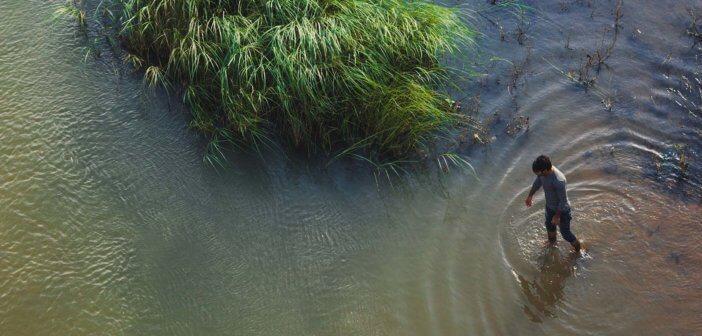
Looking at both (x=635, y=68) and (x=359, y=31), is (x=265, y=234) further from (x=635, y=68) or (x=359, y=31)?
(x=635, y=68)

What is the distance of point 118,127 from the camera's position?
732 centimetres

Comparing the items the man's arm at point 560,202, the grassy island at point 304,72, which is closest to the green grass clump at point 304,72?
the grassy island at point 304,72

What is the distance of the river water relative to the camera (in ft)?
19.5

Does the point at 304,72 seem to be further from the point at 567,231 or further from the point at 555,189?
the point at 567,231

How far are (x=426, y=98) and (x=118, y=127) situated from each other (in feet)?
11.2

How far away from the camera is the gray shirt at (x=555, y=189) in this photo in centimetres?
593

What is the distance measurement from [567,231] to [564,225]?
0.28 feet

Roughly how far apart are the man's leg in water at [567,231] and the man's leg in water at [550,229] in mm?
105

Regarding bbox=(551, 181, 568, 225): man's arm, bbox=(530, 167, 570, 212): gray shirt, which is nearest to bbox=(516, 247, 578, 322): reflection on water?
bbox=(551, 181, 568, 225): man's arm

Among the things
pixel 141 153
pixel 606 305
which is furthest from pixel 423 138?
pixel 141 153

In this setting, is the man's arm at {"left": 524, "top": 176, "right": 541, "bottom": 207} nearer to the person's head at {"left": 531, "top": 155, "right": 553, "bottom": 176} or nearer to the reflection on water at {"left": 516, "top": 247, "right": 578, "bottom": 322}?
the person's head at {"left": 531, "top": 155, "right": 553, "bottom": 176}

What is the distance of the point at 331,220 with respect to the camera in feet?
22.1

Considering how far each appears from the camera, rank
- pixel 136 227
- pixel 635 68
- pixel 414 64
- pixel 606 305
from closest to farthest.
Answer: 1. pixel 606 305
2. pixel 136 227
3. pixel 414 64
4. pixel 635 68

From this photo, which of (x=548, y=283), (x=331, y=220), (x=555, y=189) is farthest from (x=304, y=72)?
Answer: (x=548, y=283)
